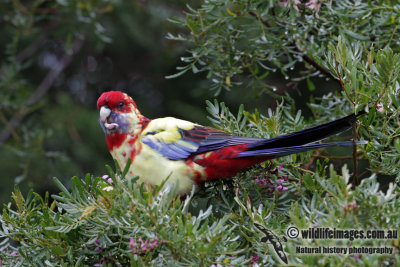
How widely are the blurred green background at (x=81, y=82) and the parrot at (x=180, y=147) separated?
4.20ft

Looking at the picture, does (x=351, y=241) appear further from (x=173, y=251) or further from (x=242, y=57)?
(x=242, y=57)

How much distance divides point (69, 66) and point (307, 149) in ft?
11.6

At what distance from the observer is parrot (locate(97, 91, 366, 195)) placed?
146 cm

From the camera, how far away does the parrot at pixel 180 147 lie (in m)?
1.46

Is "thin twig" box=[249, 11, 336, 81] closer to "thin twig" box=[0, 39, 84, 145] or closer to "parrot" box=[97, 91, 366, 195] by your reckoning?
"parrot" box=[97, 91, 366, 195]

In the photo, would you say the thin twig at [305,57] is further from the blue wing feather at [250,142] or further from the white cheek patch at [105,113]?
the white cheek patch at [105,113]

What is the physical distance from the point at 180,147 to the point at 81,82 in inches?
109

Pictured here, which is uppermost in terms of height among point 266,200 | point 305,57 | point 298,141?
point 305,57

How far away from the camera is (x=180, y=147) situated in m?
1.68

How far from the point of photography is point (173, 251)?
1.06 meters

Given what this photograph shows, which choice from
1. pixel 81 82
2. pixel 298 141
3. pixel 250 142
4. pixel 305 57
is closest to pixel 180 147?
pixel 250 142

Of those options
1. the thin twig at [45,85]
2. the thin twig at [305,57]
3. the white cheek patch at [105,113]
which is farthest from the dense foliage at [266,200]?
the thin twig at [45,85]

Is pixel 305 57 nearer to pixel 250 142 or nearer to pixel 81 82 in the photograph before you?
pixel 250 142

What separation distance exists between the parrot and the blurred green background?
1280 millimetres
